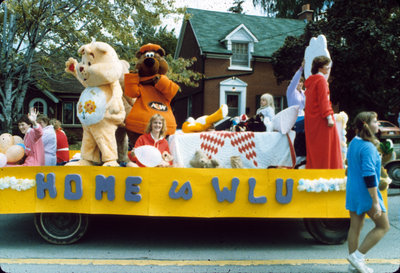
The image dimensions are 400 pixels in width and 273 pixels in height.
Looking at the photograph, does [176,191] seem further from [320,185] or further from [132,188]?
[320,185]

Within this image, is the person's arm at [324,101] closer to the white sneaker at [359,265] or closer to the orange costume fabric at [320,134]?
the orange costume fabric at [320,134]

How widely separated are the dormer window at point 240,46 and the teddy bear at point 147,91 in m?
14.7

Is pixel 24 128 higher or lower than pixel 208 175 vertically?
higher

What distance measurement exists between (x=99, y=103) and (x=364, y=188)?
3.15 metres

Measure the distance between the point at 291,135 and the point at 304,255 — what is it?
1633mm

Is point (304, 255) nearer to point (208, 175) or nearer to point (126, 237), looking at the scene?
point (208, 175)

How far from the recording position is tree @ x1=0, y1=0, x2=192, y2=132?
42.0 ft

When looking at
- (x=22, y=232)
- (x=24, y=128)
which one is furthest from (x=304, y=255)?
(x=24, y=128)

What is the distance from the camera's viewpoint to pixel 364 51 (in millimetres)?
13250

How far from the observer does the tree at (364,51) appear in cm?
1280

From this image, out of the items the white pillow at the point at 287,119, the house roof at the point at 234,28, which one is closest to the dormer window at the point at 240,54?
the house roof at the point at 234,28

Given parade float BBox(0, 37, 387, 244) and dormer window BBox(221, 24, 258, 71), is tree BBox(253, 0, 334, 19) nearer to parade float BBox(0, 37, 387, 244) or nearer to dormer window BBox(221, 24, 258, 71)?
dormer window BBox(221, 24, 258, 71)

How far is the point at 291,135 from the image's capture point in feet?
16.8

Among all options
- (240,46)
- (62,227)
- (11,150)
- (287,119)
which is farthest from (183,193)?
(240,46)
